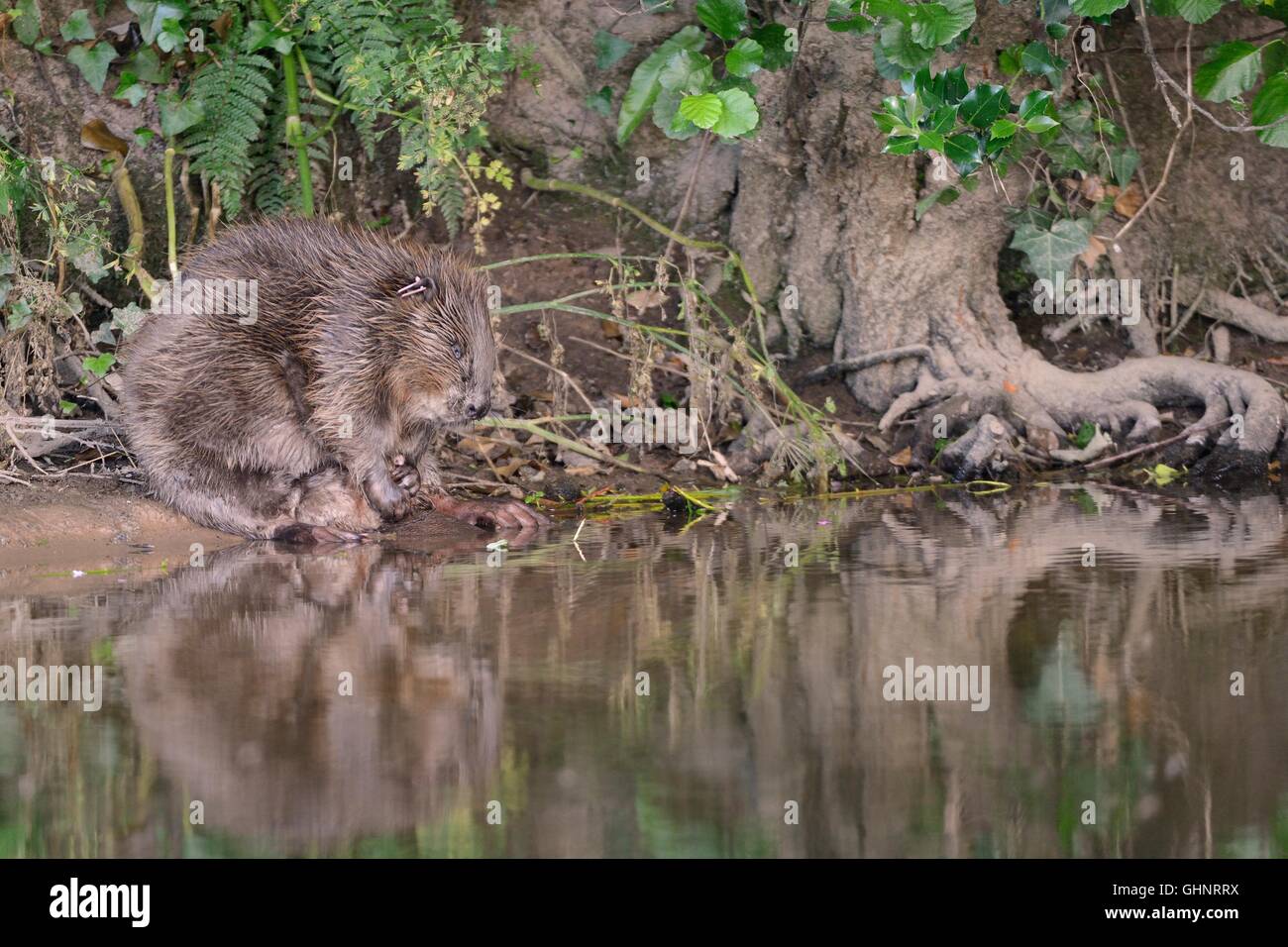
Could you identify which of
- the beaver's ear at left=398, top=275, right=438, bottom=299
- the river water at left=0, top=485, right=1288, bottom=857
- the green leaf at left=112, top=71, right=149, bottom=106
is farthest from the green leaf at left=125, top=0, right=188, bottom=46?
the river water at left=0, top=485, right=1288, bottom=857

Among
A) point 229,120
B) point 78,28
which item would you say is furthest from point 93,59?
point 229,120

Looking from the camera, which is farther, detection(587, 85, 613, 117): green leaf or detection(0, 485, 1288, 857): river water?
detection(587, 85, 613, 117): green leaf

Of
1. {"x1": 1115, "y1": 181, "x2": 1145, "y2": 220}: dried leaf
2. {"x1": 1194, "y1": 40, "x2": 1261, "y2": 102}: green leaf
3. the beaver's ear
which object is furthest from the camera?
{"x1": 1115, "y1": 181, "x2": 1145, "y2": 220}: dried leaf

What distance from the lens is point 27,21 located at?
6.97 metres

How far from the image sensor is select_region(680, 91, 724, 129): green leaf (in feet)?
17.5

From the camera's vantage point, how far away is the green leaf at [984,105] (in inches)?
219

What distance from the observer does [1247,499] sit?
613cm

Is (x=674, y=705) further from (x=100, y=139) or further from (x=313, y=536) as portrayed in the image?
(x=100, y=139)

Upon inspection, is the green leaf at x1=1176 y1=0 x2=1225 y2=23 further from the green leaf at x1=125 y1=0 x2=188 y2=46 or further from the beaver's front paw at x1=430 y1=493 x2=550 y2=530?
the green leaf at x1=125 y1=0 x2=188 y2=46

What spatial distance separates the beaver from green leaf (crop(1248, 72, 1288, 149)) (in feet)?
10.1

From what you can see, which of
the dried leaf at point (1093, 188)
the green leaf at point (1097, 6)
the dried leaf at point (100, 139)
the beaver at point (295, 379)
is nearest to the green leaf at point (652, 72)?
the beaver at point (295, 379)

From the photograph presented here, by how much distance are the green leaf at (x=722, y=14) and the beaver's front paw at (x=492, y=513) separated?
6.56ft

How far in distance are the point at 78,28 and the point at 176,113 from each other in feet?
2.24

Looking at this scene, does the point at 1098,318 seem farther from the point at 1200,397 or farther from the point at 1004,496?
the point at 1004,496
